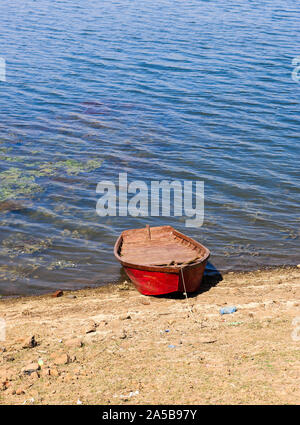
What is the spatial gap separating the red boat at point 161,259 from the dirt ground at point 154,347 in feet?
1.31

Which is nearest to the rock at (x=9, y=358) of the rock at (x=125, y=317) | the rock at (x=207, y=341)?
the rock at (x=125, y=317)

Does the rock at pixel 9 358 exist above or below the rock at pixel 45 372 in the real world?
below

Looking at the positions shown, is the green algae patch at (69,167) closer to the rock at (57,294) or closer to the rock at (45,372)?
the rock at (57,294)

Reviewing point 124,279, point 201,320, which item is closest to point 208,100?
point 124,279

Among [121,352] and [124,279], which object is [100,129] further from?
[121,352]

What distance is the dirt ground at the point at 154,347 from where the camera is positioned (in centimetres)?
831

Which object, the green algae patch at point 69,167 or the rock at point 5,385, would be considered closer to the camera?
the rock at point 5,385

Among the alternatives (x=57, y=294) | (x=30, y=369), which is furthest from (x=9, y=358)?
(x=57, y=294)

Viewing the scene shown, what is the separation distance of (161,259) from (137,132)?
1100 cm

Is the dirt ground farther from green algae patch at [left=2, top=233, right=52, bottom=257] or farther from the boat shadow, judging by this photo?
green algae patch at [left=2, top=233, right=52, bottom=257]

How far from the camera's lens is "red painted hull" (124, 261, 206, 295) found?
12062 mm

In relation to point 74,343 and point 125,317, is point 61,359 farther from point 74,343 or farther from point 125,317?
point 125,317

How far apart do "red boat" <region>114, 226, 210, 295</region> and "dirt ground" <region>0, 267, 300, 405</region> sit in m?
0.40

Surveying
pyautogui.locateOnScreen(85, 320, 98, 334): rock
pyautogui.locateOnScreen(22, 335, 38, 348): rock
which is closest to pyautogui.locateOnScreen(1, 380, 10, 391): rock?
pyautogui.locateOnScreen(22, 335, 38, 348): rock
